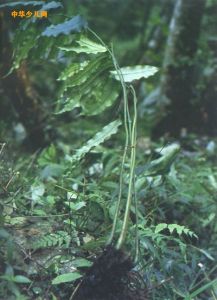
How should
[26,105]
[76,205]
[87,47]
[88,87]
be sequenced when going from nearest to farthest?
1. [76,205]
2. [87,47]
3. [88,87]
4. [26,105]

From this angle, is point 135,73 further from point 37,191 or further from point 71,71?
point 37,191

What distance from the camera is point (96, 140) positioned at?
2.61m

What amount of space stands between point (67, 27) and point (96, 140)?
0.55 meters

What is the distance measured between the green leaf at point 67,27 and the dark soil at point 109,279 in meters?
1.10

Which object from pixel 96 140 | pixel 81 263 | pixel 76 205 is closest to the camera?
pixel 81 263

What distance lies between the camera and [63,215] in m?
2.48

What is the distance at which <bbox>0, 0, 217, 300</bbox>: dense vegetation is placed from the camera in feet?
7.22

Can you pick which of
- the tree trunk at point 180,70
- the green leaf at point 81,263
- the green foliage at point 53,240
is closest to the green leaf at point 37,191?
the green foliage at point 53,240

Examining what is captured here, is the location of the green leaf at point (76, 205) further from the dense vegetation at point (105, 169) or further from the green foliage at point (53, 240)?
the green foliage at point (53, 240)

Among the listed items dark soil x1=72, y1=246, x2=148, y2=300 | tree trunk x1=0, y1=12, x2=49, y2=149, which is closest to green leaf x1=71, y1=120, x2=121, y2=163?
dark soil x1=72, y1=246, x2=148, y2=300

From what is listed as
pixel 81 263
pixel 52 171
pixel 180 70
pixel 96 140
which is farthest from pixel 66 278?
pixel 180 70

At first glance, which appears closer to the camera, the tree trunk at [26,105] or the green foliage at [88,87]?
the green foliage at [88,87]

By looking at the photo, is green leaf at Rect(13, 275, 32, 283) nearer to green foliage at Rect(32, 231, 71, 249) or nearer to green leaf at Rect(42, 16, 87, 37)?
green foliage at Rect(32, 231, 71, 249)

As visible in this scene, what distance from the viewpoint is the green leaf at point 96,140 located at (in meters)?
2.60
